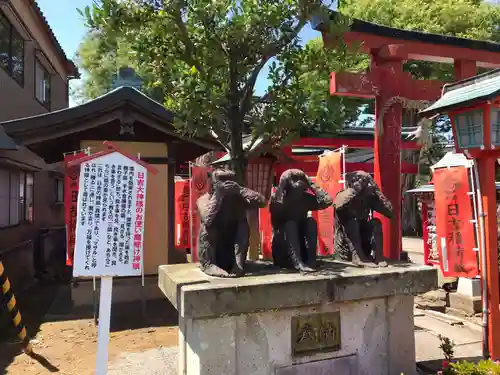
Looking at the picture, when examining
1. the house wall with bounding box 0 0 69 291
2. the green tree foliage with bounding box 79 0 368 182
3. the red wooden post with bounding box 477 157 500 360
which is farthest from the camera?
the house wall with bounding box 0 0 69 291

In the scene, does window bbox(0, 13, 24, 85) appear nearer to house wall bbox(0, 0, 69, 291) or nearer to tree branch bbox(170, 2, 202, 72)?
house wall bbox(0, 0, 69, 291)

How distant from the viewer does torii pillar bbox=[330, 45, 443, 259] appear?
7.01 meters

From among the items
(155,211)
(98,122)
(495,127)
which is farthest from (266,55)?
(155,211)

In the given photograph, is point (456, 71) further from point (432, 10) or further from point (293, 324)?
point (432, 10)

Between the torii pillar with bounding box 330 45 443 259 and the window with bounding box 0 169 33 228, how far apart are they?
7.52 meters

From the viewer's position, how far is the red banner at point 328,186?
23.4 feet

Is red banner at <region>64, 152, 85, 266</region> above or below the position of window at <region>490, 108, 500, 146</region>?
below

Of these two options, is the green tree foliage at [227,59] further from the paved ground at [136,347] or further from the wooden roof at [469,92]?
the paved ground at [136,347]

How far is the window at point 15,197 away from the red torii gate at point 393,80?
295 inches

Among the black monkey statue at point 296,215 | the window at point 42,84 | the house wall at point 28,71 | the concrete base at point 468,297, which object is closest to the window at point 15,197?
the house wall at point 28,71

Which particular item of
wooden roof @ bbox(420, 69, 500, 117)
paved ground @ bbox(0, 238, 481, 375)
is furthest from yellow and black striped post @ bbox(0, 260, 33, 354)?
wooden roof @ bbox(420, 69, 500, 117)

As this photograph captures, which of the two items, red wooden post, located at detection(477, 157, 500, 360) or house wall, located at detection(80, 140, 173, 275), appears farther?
house wall, located at detection(80, 140, 173, 275)

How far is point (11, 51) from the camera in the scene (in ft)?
33.0

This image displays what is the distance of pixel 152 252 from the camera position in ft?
27.6
